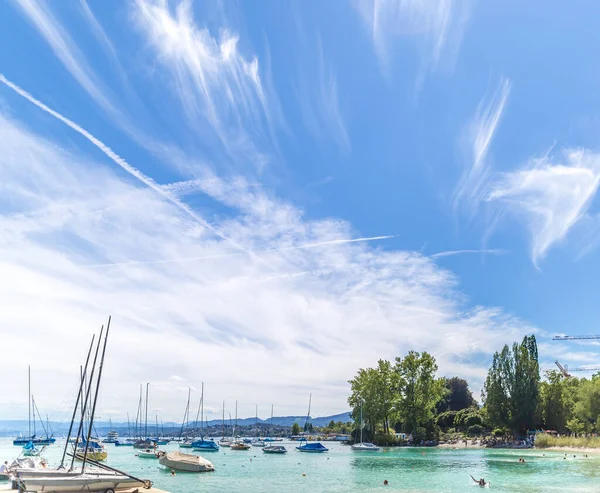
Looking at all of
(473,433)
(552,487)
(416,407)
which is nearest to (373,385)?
(416,407)

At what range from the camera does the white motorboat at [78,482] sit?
25250mm

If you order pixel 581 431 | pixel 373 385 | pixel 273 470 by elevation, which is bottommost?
pixel 273 470

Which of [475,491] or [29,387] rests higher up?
[29,387]

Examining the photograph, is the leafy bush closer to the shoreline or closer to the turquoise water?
the shoreline

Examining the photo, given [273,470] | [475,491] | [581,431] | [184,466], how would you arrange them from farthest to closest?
1. [581,431]
2. [273,470]
3. [184,466]
4. [475,491]

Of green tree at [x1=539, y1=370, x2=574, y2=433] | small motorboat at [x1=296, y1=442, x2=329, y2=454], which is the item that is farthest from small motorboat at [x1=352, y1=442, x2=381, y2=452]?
green tree at [x1=539, y1=370, x2=574, y2=433]

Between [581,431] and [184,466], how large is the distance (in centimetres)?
6786

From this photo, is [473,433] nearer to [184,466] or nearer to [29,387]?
[184,466]

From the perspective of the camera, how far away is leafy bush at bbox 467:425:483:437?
108938mm

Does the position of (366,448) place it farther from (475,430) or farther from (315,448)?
(475,430)

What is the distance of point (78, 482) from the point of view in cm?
2611

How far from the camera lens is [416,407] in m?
101

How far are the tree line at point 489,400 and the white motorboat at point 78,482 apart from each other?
78.8m

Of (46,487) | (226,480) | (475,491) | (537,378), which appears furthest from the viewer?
(537,378)
